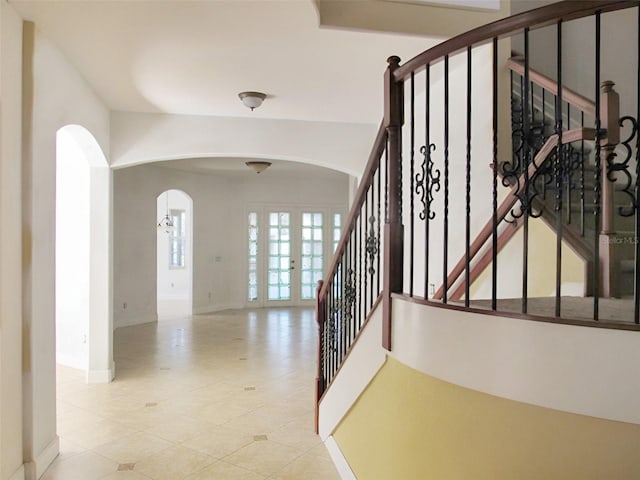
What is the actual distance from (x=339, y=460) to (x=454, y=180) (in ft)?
7.69

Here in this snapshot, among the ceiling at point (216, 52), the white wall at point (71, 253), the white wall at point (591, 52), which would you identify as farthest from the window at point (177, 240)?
the white wall at point (591, 52)

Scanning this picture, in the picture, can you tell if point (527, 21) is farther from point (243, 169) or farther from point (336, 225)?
point (336, 225)

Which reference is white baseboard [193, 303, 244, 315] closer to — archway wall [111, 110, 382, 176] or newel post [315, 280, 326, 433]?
archway wall [111, 110, 382, 176]

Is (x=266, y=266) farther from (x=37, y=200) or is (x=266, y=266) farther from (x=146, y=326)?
(x=37, y=200)

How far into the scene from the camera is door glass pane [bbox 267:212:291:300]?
35.4 ft

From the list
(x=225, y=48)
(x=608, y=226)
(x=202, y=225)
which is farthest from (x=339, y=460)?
(x=202, y=225)

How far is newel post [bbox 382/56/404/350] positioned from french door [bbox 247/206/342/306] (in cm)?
857

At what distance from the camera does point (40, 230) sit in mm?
3242

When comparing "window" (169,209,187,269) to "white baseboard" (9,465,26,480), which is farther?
"window" (169,209,187,269)

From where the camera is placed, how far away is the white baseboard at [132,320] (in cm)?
819

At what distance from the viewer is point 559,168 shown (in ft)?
5.50

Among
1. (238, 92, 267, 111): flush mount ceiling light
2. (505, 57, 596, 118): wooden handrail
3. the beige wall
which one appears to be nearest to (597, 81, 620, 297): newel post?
(505, 57, 596, 118): wooden handrail

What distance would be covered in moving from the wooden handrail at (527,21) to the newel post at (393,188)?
0.23m

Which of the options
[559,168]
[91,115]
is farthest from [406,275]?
[91,115]
